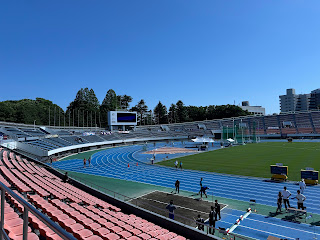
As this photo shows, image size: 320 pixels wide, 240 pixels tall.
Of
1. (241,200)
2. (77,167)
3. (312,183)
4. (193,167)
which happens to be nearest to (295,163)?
(312,183)

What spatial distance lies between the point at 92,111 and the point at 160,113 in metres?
42.3

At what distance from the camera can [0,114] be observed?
68.6 m

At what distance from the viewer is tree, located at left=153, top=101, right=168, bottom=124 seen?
4872 inches

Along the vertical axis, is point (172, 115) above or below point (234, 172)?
above

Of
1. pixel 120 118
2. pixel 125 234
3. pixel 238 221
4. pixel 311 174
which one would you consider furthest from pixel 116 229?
pixel 120 118

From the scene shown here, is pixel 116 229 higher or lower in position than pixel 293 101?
lower

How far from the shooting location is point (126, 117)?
230 ft

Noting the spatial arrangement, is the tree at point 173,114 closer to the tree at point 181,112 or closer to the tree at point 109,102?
the tree at point 181,112

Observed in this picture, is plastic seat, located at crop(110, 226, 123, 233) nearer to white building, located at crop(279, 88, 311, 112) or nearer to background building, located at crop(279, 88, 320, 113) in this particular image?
background building, located at crop(279, 88, 320, 113)

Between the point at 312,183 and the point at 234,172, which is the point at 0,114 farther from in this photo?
the point at 312,183

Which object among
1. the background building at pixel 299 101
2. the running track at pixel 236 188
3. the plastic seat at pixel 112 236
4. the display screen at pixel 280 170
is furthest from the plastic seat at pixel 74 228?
the background building at pixel 299 101

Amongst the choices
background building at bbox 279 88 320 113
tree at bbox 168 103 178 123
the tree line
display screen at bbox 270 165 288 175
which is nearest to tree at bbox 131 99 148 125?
the tree line

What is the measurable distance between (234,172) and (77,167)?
21382 millimetres

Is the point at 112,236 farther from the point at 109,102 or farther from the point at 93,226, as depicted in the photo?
the point at 109,102
